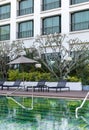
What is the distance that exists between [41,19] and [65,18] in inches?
164

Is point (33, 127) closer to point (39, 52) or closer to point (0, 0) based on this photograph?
point (39, 52)

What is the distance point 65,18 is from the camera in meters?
39.2

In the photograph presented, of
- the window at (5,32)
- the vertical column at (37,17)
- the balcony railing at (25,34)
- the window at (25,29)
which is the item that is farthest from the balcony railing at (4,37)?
the vertical column at (37,17)

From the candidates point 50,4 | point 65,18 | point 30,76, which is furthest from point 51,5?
point 30,76

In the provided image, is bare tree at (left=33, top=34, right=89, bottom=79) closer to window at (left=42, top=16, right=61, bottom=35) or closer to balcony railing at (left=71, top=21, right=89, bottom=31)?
balcony railing at (left=71, top=21, right=89, bottom=31)

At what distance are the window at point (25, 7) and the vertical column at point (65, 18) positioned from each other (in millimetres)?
6004

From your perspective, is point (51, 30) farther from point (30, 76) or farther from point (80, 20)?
point (30, 76)

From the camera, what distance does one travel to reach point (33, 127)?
11234 millimetres

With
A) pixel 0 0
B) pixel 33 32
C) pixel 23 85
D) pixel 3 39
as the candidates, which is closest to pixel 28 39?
pixel 33 32

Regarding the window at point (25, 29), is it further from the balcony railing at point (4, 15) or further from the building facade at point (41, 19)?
the balcony railing at point (4, 15)

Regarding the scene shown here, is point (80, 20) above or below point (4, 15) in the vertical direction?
below

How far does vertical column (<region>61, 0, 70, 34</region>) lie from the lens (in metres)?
39.0

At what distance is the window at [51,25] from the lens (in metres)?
40.4

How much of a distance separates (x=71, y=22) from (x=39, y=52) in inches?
232
